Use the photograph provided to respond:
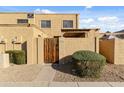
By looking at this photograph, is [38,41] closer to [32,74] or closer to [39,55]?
[39,55]

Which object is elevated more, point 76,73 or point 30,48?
point 30,48

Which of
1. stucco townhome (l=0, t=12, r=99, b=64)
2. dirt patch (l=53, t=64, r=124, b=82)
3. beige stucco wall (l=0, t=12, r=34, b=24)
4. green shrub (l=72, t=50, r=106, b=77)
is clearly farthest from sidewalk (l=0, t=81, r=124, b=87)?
beige stucco wall (l=0, t=12, r=34, b=24)

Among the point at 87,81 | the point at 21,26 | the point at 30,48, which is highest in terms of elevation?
the point at 21,26

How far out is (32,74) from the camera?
43.0 feet

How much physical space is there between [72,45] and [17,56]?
4.01 meters

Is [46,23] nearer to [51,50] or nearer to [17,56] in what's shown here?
[51,50]

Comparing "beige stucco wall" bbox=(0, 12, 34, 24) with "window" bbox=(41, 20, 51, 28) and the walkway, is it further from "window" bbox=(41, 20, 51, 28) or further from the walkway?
the walkway

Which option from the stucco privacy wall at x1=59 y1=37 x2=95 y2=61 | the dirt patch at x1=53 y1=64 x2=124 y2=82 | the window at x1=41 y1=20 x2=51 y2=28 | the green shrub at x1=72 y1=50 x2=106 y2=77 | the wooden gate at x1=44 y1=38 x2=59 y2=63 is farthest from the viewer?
the window at x1=41 y1=20 x2=51 y2=28

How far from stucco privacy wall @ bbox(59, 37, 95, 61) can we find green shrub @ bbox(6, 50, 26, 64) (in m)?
2.74

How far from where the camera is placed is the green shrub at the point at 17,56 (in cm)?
1758

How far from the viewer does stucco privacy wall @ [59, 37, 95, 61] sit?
57.5 ft

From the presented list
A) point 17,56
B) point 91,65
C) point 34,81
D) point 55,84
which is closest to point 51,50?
point 17,56

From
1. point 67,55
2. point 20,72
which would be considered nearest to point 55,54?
point 67,55

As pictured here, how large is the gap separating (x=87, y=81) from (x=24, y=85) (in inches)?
117
